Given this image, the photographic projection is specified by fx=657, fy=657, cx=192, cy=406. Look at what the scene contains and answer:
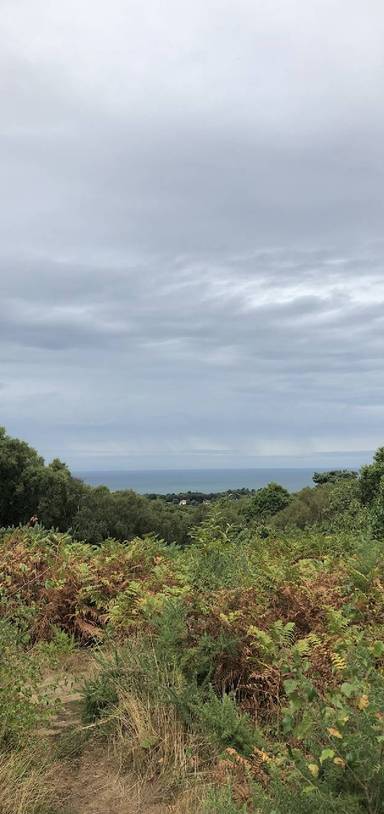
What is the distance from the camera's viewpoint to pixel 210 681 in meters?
4.95

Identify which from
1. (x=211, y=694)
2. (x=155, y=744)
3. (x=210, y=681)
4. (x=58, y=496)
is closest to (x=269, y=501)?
(x=58, y=496)

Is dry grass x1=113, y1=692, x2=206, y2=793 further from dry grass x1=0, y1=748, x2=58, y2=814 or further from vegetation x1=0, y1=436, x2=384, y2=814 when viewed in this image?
dry grass x1=0, y1=748, x2=58, y2=814

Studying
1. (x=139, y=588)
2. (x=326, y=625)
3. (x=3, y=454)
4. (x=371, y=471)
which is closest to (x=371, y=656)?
(x=326, y=625)

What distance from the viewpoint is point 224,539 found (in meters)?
7.92

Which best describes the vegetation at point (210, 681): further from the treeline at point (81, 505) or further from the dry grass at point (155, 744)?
the treeline at point (81, 505)

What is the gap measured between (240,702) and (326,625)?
1.05m

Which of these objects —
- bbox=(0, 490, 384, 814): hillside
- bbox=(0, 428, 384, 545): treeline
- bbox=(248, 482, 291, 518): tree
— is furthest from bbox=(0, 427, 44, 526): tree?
bbox=(0, 490, 384, 814): hillside

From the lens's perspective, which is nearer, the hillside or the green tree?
the hillside

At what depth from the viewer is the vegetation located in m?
3.38

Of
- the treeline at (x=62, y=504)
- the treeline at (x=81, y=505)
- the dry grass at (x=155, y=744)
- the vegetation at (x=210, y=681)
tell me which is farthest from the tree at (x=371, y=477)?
the dry grass at (x=155, y=744)

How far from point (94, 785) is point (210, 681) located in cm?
113

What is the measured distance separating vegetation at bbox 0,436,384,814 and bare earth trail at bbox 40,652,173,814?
24 millimetres

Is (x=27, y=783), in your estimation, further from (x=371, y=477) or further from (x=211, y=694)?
(x=371, y=477)

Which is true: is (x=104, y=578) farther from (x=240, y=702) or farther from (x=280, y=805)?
(x=280, y=805)
